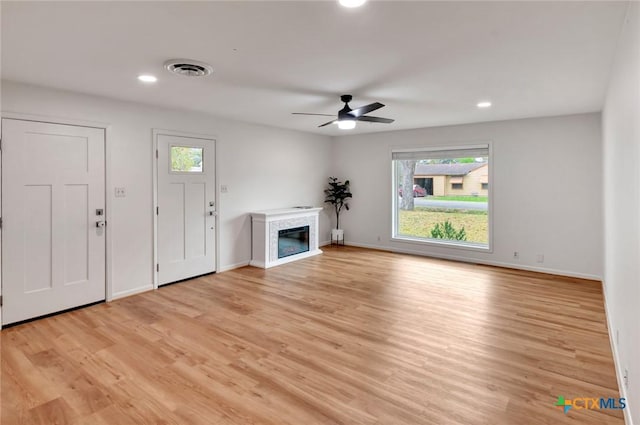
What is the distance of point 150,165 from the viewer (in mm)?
4707

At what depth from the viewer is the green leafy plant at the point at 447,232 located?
6645mm

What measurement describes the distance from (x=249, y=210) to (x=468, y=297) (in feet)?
12.5

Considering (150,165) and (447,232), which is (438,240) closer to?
(447,232)

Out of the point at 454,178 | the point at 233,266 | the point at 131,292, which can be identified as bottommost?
the point at 131,292

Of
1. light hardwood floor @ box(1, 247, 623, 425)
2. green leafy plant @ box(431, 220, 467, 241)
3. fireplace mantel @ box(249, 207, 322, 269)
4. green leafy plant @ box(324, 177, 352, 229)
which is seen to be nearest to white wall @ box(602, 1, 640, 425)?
light hardwood floor @ box(1, 247, 623, 425)

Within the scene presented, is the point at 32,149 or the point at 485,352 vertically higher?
the point at 32,149

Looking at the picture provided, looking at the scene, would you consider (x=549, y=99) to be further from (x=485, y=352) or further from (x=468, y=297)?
(x=485, y=352)

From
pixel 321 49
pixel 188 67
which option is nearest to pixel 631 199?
pixel 321 49

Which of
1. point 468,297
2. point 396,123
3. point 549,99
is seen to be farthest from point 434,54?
point 396,123

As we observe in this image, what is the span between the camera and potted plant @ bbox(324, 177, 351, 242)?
783cm

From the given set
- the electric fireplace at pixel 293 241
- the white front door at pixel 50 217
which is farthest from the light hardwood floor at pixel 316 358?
the electric fireplace at pixel 293 241

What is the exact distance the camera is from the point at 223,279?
525 cm

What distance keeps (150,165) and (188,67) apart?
79.9 inches

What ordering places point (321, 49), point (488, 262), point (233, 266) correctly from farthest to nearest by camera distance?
point (488, 262) < point (233, 266) < point (321, 49)
